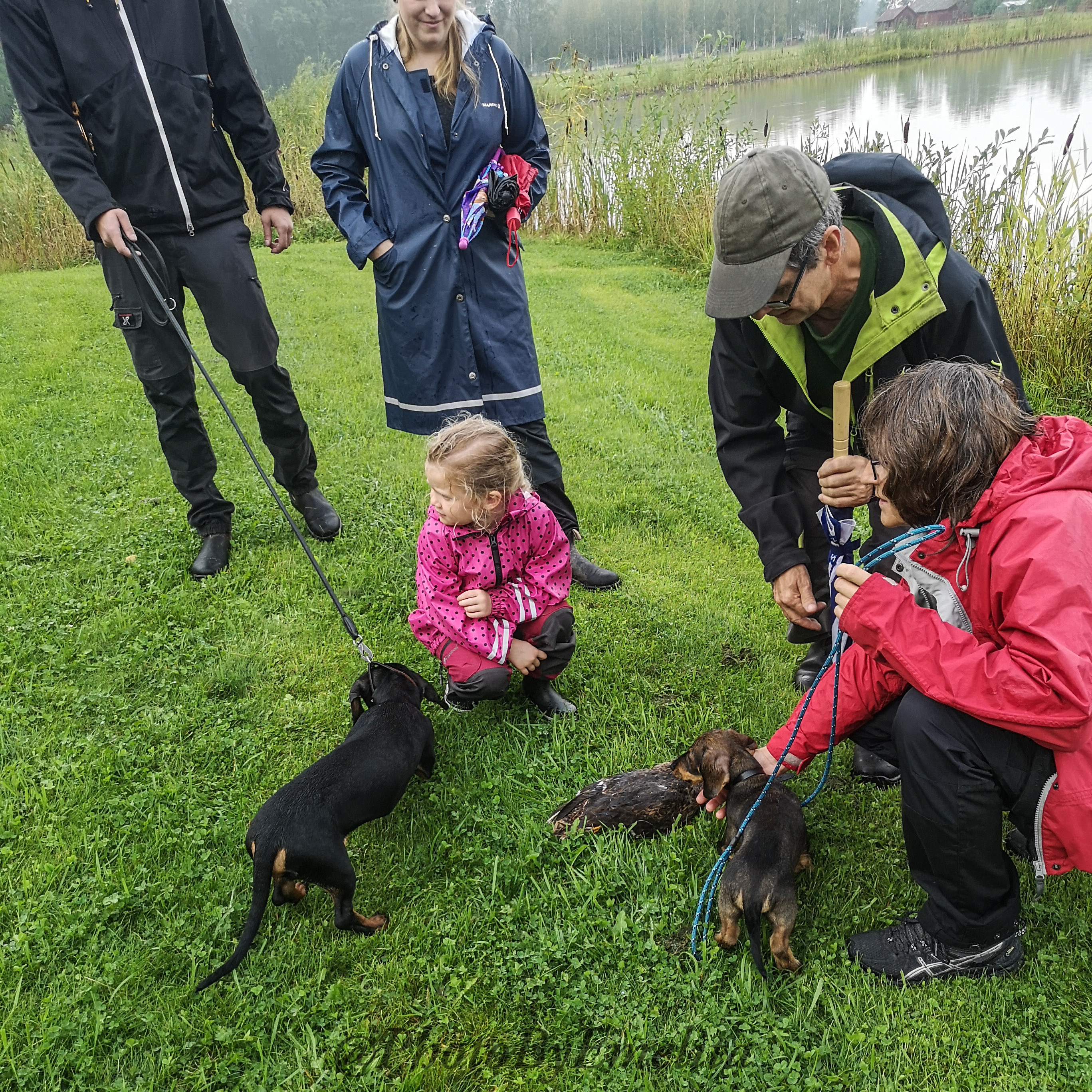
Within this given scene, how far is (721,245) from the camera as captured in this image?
224 cm

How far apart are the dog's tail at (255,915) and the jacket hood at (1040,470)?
6.44 ft

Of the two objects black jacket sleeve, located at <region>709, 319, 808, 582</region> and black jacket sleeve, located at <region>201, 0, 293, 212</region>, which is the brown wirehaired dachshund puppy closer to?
black jacket sleeve, located at <region>709, 319, 808, 582</region>

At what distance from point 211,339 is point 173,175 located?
0.70 meters

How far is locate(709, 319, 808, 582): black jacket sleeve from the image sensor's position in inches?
110

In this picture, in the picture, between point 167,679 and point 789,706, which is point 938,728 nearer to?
point 789,706

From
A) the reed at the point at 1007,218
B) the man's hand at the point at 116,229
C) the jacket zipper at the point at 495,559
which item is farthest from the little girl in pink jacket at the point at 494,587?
the reed at the point at 1007,218

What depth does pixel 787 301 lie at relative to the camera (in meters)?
2.28

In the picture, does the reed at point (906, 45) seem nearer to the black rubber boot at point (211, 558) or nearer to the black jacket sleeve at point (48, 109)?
the black jacket sleeve at point (48, 109)

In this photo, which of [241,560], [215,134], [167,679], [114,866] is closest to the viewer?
[114,866]

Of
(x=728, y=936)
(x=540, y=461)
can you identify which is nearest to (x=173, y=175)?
(x=540, y=461)

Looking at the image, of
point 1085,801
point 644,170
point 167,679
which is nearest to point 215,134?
point 167,679

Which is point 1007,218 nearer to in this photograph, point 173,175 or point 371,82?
point 371,82

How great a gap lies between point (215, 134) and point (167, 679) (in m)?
2.46

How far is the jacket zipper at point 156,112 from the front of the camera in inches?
134
